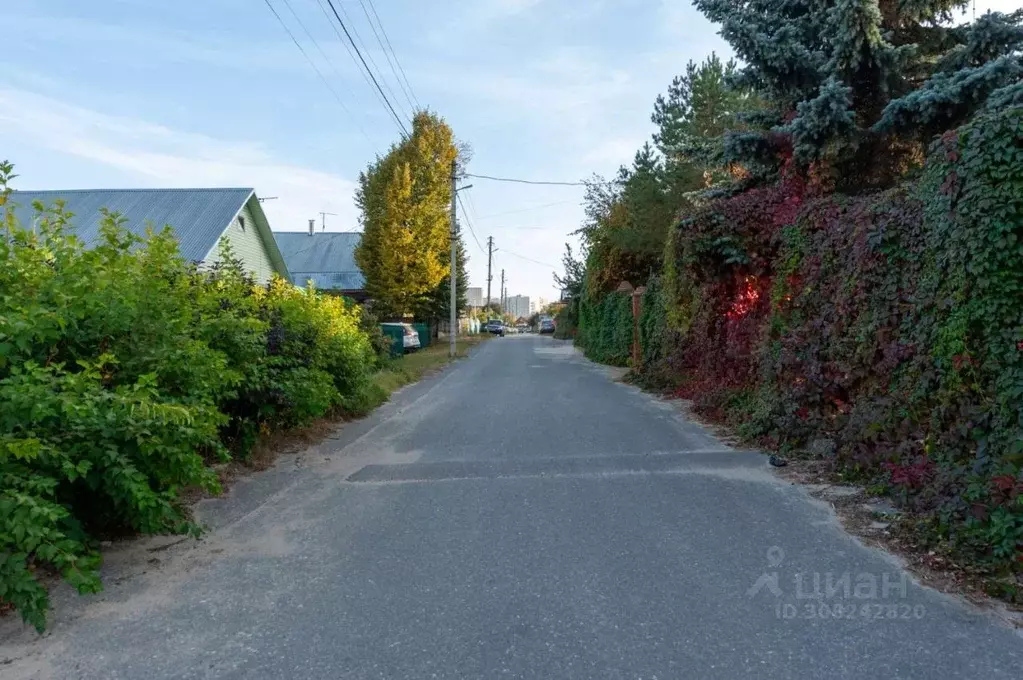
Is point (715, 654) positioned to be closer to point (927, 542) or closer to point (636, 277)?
point (927, 542)

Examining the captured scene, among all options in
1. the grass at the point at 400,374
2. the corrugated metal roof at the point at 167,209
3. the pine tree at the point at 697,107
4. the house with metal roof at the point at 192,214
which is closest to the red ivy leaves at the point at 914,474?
the grass at the point at 400,374

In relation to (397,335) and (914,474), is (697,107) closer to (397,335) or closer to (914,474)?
(397,335)

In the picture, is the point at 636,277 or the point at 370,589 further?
the point at 636,277

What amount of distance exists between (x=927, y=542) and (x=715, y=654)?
89.0 inches

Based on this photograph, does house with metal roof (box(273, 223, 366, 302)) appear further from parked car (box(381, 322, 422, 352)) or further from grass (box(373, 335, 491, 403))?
grass (box(373, 335, 491, 403))

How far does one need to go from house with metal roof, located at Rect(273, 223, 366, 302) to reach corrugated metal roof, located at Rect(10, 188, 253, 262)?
50.8 feet

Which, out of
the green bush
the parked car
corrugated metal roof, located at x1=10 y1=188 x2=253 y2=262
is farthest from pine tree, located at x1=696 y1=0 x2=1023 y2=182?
the parked car

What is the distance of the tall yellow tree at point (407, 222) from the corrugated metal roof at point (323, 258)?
318 inches

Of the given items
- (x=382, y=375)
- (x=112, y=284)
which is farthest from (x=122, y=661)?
(x=382, y=375)

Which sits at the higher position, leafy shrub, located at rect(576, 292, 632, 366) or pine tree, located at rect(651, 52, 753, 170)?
pine tree, located at rect(651, 52, 753, 170)

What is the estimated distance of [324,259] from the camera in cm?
4597

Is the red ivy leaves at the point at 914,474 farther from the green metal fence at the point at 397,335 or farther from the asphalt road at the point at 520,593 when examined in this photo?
the green metal fence at the point at 397,335

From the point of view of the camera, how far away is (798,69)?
10.8 metres

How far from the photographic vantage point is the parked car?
30500mm
